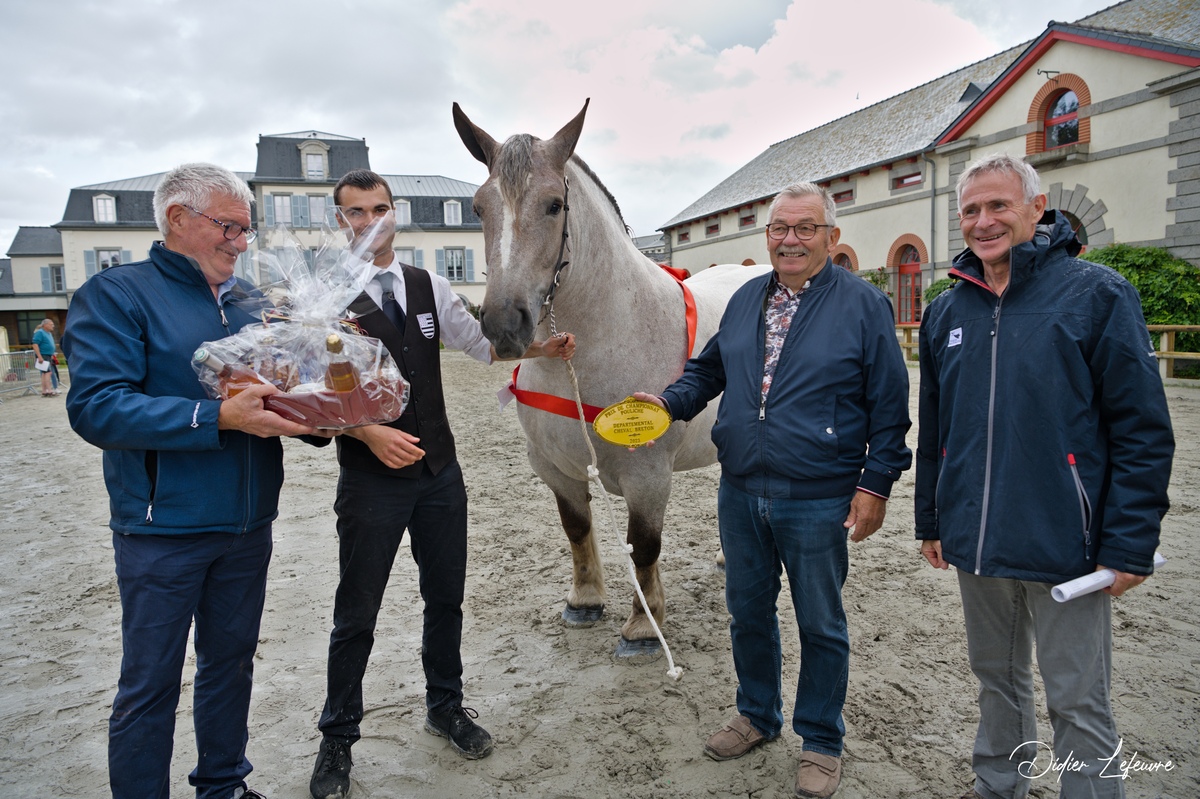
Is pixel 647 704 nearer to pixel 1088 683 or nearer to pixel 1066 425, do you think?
pixel 1088 683

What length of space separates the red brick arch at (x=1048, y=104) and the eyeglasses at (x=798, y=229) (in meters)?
16.5

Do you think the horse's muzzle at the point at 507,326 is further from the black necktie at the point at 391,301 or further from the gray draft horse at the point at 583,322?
the black necktie at the point at 391,301

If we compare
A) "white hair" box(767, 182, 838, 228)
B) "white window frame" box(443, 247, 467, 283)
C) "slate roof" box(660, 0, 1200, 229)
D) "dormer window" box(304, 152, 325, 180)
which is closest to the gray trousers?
"white hair" box(767, 182, 838, 228)

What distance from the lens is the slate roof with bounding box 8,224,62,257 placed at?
37562 mm

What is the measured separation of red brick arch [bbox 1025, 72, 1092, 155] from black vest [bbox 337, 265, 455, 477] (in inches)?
679

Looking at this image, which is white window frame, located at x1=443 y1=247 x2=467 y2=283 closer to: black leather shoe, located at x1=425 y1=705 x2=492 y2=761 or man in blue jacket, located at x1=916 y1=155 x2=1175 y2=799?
black leather shoe, located at x1=425 y1=705 x2=492 y2=761

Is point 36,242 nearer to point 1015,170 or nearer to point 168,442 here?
point 168,442

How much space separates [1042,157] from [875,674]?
16.1 meters

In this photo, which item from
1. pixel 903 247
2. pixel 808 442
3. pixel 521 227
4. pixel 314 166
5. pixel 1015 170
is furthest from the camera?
pixel 314 166

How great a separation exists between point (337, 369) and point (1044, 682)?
7.10 ft

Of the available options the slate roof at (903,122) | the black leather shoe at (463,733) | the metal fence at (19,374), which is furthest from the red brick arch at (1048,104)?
the metal fence at (19,374)

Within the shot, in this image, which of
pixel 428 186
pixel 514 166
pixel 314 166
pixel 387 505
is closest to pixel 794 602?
pixel 387 505

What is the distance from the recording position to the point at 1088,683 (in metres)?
1.77

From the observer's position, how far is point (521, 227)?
2.33 metres
